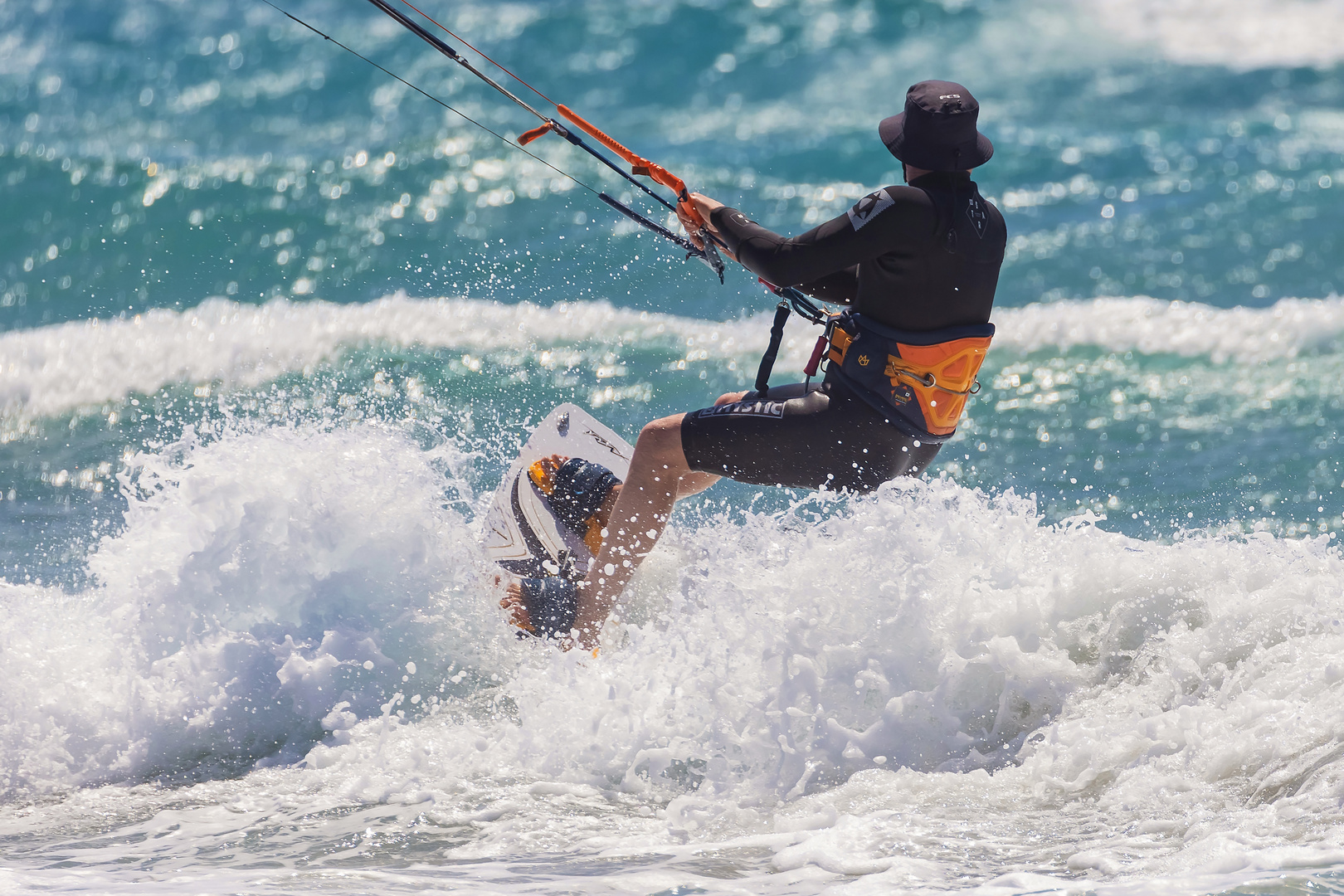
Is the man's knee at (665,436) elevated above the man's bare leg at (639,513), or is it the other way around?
the man's knee at (665,436)

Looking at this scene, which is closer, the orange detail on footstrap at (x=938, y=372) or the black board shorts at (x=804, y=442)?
the orange detail on footstrap at (x=938, y=372)

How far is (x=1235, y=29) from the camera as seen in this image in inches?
566

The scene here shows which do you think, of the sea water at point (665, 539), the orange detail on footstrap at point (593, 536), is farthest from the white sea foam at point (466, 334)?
the orange detail on footstrap at point (593, 536)

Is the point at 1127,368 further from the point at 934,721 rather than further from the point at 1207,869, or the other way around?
the point at 1207,869

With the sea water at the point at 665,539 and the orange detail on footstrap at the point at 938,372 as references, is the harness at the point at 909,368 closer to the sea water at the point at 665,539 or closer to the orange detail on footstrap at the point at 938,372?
the orange detail on footstrap at the point at 938,372

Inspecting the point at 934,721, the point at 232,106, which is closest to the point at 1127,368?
the point at 934,721

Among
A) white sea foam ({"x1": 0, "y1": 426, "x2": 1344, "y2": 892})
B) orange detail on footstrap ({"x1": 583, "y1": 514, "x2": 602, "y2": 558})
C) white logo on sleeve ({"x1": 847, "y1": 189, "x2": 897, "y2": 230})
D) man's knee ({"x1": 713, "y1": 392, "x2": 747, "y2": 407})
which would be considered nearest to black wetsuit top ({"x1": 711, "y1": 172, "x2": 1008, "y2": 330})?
white logo on sleeve ({"x1": 847, "y1": 189, "x2": 897, "y2": 230})

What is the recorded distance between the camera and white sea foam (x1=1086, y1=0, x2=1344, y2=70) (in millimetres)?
13930

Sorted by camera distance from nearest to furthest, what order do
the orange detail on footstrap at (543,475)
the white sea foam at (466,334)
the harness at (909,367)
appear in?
the harness at (909,367) < the orange detail on footstrap at (543,475) < the white sea foam at (466,334)

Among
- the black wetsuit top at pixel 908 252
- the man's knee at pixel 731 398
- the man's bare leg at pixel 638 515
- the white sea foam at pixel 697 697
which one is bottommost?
the white sea foam at pixel 697 697

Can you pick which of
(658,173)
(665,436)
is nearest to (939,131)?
(658,173)

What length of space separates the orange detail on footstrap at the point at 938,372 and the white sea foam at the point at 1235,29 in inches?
464

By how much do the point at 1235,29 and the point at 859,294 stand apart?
12884 mm

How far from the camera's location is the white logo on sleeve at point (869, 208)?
3.45 m
